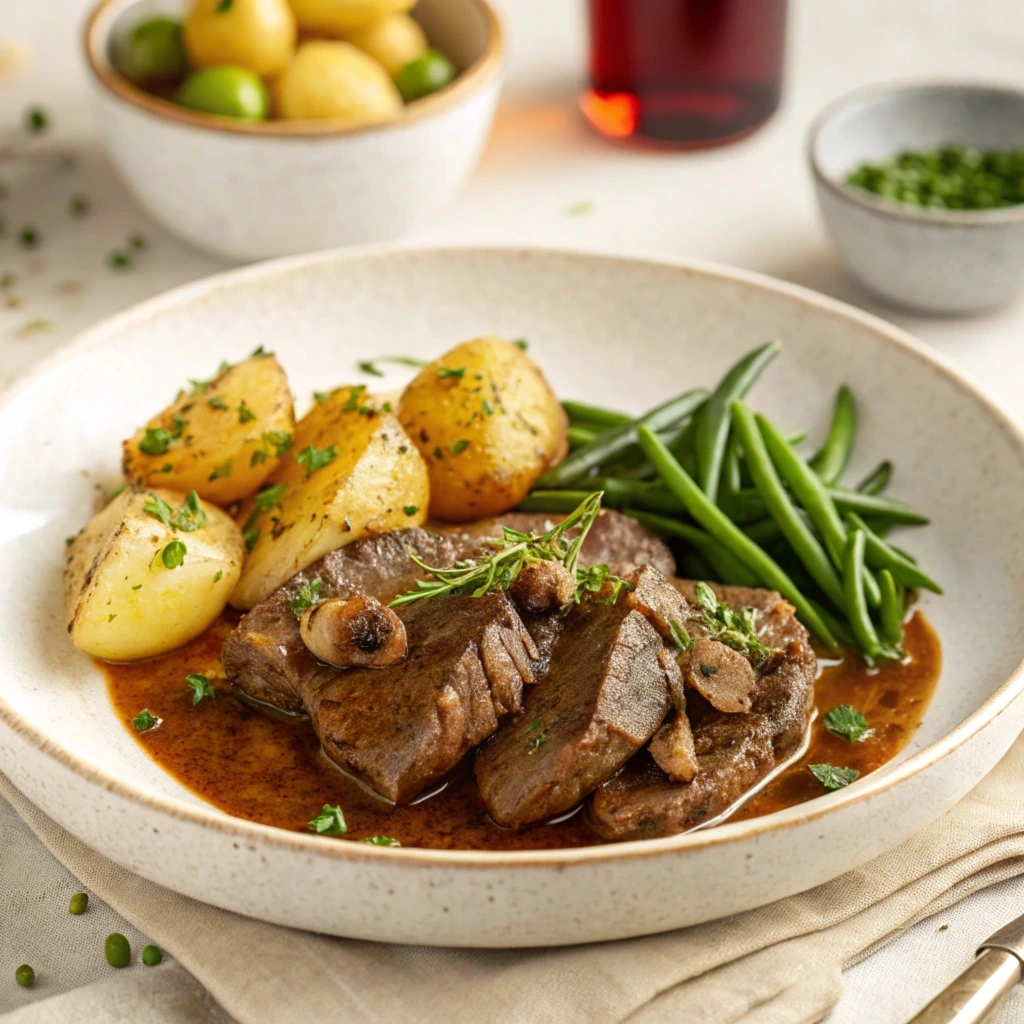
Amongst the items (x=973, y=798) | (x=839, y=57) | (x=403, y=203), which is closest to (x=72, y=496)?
(x=403, y=203)

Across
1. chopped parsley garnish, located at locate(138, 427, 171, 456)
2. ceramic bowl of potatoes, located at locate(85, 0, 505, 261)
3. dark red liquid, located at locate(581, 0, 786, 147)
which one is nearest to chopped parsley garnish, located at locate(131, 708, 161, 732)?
chopped parsley garnish, located at locate(138, 427, 171, 456)

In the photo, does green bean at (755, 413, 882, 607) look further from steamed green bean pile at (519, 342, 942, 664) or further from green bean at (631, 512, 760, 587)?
green bean at (631, 512, 760, 587)

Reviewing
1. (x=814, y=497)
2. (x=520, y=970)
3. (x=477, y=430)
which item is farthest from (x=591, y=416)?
(x=520, y=970)

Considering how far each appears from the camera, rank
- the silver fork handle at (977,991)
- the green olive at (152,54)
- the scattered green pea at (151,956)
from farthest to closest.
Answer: the green olive at (152,54) → the scattered green pea at (151,956) → the silver fork handle at (977,991)

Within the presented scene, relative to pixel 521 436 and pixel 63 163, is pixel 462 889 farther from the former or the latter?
pixel 63 163

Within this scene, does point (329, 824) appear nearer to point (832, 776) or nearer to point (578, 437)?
point (832, 776)

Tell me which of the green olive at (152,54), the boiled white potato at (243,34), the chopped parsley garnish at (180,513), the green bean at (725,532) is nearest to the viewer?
the chopped parsley garnish at (180,513)

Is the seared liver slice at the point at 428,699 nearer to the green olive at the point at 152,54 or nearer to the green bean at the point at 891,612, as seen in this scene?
the green bean at the point at 891,612

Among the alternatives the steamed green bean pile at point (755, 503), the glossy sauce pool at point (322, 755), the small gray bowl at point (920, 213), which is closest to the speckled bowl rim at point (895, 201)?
the small gray bowl at point (920, 213)
